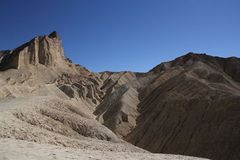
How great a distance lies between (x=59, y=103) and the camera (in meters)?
14.7

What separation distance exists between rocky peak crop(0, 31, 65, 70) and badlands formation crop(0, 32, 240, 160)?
0.67ft

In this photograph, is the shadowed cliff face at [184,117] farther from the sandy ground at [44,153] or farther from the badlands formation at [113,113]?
the sandy ground at [44,153]

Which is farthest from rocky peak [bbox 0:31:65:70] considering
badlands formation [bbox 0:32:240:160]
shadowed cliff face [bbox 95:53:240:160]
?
shadowed cliff face [bbox 95:53:240:160]

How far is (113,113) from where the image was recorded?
45.1 meters

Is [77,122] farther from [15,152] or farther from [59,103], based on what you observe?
[15,152]

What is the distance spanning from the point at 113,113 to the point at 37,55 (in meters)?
27.5

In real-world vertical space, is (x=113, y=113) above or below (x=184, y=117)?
above

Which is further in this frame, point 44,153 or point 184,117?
point 184,117

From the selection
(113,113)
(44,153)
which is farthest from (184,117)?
(44,153)

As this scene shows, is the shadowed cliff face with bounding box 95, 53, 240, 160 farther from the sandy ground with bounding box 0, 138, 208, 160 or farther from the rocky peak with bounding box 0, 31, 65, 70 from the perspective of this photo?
the sandy ground with bounding box 0, 138, 208, 160

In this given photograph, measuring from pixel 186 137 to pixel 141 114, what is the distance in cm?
1311

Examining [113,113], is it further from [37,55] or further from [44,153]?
[44,153]

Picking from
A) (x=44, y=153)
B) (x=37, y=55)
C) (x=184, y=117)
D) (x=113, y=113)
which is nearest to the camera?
(x=44, y=153)

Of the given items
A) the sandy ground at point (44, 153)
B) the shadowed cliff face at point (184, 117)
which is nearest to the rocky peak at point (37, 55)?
the shadowed cliff face at point (184, 117)
